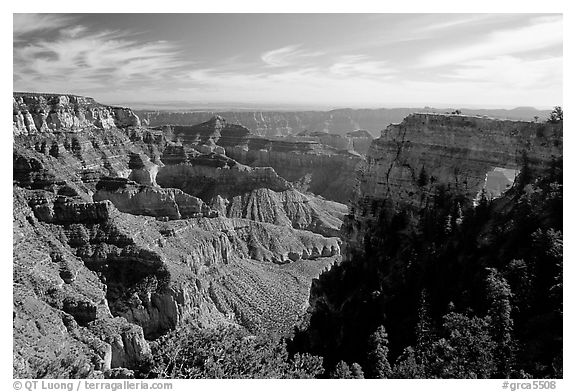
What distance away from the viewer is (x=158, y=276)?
4781cm

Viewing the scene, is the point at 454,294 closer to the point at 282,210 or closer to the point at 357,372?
the point at 357,372

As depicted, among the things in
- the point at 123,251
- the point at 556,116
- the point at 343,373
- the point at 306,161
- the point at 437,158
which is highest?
the point at 556,116

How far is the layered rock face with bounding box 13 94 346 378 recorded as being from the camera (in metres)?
35.2

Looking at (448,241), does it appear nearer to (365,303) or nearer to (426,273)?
(426,273)

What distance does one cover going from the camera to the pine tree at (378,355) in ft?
87.6

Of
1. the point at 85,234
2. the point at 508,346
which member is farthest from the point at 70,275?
the point at 508,346

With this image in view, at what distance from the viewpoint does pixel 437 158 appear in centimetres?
4222

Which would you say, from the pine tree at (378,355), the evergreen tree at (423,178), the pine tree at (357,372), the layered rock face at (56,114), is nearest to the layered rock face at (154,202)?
the layered rock face at (56,114)

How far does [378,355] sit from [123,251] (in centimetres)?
2834

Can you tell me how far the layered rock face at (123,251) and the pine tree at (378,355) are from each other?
13.3m

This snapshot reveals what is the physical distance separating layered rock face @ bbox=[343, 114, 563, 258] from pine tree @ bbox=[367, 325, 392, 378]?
1412cm

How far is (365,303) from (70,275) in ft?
76.6

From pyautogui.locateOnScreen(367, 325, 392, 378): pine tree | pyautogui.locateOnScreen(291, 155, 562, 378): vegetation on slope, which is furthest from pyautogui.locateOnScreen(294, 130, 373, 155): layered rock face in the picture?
pyautogui.locateOnScreen(367, 325, 392, 378): pine tree

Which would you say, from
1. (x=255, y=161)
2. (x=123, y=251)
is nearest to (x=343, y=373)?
(x=123, y=251)
